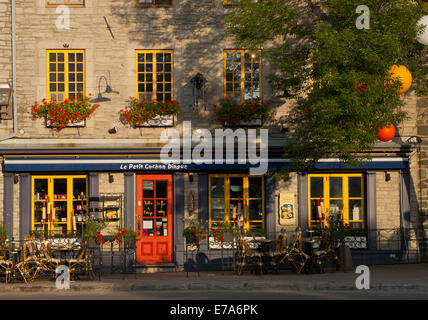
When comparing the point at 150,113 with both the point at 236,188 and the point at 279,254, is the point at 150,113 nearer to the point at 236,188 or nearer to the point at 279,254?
the point at 236,188

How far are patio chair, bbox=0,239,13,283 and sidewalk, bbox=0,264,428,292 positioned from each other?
0.22 m

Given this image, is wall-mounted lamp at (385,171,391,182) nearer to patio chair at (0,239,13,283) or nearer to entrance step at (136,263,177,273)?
entrance step at (136,263,177,273)

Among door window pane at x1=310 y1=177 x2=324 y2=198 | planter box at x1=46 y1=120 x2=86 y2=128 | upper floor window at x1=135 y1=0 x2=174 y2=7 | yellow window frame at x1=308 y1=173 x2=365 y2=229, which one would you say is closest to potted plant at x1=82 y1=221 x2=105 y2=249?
planter box at x1=46 y1=120 x2=86 y2=128

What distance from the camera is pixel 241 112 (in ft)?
59.0

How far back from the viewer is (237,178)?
60.2ft

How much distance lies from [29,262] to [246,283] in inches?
195

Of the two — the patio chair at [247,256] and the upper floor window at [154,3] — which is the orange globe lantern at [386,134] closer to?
the patio chair at [247,256]

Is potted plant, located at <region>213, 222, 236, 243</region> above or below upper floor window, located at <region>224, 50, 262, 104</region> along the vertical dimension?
below

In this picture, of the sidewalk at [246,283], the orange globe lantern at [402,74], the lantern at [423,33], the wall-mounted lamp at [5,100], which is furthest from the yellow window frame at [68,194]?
the lantern at [423,33]

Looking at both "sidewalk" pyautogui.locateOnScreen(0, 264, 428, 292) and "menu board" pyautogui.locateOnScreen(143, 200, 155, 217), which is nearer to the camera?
"sidewalk" pyautogui.locateOnScreen(0, 264, 428, 292)

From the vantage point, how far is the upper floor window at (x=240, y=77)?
1841 centimetres

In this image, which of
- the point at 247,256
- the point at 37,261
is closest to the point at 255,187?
the point at 247,256

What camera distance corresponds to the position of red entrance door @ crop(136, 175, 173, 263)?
1817cm

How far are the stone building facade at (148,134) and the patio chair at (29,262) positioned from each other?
1.88m
